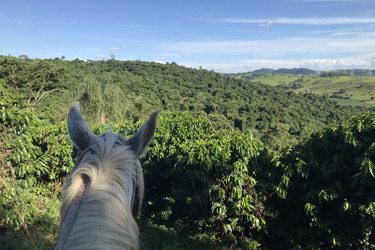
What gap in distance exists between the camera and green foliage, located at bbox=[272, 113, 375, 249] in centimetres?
398

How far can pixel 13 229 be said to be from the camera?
5039 mm

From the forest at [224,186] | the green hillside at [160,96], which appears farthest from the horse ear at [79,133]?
the forest at [224,186]

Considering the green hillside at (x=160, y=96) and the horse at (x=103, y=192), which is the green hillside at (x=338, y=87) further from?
the horse at (x=103, y=192)

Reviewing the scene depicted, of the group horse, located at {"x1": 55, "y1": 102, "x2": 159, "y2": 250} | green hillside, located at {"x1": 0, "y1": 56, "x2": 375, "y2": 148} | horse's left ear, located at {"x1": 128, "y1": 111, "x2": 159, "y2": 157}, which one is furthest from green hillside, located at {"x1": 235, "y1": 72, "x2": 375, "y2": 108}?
horse, located at {"x1": 55, "y1": 102, "x2": 159, "y2": 250}

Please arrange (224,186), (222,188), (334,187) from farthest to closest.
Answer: (224,186) < (222,188) < (334,187)

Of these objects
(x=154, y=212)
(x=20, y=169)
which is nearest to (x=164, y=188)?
(x=154, y=212)

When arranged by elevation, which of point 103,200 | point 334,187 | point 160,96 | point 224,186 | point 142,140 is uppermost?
point 160,96

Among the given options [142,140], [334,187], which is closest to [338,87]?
[334,187]

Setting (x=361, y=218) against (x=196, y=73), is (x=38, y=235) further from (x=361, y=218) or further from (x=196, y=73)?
(x=196, y=73)

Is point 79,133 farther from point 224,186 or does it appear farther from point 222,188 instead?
point 224,186

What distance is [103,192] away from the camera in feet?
3.56

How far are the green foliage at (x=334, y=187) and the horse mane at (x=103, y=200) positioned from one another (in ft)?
13.2

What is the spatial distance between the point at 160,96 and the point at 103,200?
55517 mm

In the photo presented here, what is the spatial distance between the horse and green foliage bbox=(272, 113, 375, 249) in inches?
156
